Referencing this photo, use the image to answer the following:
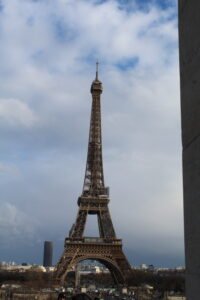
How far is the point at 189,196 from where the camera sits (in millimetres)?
2955

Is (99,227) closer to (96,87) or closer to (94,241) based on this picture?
(94,241)

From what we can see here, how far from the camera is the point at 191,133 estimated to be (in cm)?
306

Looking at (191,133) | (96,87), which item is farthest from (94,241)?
→ (191,133)

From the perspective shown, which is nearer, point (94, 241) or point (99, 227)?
point (94, 241)

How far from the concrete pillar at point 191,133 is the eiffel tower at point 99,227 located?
203 feet

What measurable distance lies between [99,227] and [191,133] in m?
67.3

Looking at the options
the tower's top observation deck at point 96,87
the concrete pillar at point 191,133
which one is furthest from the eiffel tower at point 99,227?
the concrete pillar at point 191,133

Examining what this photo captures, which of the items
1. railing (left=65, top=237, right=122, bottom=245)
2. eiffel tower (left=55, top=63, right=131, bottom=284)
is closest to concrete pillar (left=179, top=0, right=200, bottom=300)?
eiffel tower (left=55, top=63, right=131, bottom=284)

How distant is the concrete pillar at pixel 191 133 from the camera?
112 inches

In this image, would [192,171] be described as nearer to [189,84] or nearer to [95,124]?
[189,84]

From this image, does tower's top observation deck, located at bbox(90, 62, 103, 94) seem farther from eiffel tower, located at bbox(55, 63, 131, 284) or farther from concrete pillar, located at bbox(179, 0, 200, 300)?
concrete pillar, located at bbox(179, 0, 200, 300)

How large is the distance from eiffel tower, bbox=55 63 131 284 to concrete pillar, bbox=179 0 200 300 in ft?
203

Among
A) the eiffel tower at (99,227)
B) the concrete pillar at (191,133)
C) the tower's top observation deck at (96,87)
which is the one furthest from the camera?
the tower's top observation deck at (96,87)

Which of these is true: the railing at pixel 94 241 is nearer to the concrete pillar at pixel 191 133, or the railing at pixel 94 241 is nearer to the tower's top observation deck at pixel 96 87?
the tower's top observation deck at pixel 96 87
